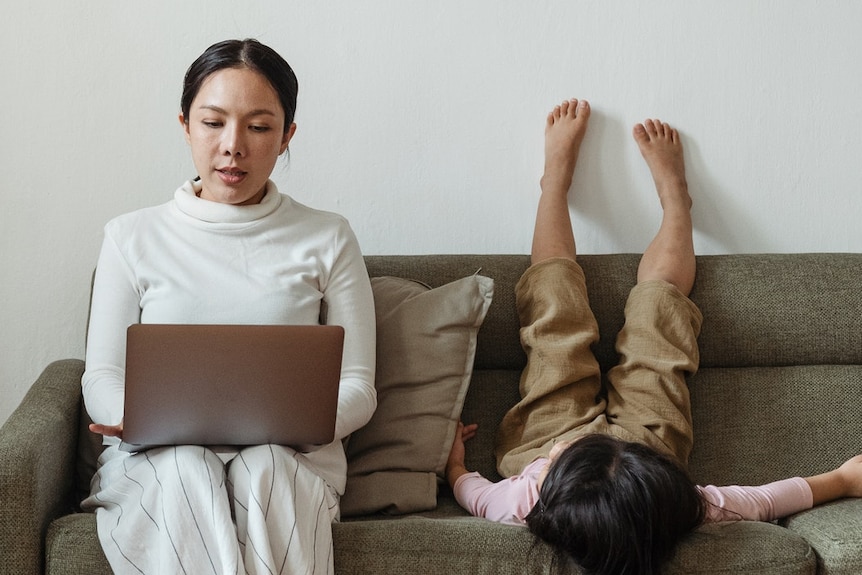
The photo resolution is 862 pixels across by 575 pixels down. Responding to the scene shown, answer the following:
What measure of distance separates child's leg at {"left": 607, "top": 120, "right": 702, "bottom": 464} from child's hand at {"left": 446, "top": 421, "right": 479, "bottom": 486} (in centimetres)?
29

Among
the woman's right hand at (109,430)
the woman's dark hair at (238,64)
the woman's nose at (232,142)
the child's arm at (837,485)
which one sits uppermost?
the woman's dark hair at (238,64)

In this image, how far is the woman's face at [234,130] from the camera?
1.82 metres

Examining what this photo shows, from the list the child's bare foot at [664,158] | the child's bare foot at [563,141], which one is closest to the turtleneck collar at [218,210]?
the child's bare foot at [563,141]

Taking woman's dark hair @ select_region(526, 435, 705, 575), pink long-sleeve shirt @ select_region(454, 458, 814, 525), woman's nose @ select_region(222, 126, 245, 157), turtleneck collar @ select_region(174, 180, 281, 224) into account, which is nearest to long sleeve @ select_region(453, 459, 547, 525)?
pink long-sleeve shirt @ select_region(454, 458, 814, 525)

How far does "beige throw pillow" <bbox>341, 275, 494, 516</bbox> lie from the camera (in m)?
1.92

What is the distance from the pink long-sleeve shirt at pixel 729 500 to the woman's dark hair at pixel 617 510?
125mm

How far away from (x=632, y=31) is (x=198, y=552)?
1.53m

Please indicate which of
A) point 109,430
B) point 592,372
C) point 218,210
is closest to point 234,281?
point 218,210

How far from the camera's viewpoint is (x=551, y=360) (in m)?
2.03

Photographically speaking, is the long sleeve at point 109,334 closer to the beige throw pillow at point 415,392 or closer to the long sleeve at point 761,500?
the beige throw pillow at point 415,392

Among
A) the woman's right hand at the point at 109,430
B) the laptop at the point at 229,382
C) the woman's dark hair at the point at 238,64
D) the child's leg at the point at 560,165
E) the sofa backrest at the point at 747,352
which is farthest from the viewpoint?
the child's leg at the point at 560,165

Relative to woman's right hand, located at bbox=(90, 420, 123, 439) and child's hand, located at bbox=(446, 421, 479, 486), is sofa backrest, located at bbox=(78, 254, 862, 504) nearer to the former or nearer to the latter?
child's hand, located at bbox=(446, 421, 479, 486)

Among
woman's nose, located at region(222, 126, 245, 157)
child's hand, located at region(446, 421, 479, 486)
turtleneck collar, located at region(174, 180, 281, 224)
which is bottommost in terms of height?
child's hand, located at region(446, 421, 479, 486)

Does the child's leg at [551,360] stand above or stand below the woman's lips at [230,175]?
below
